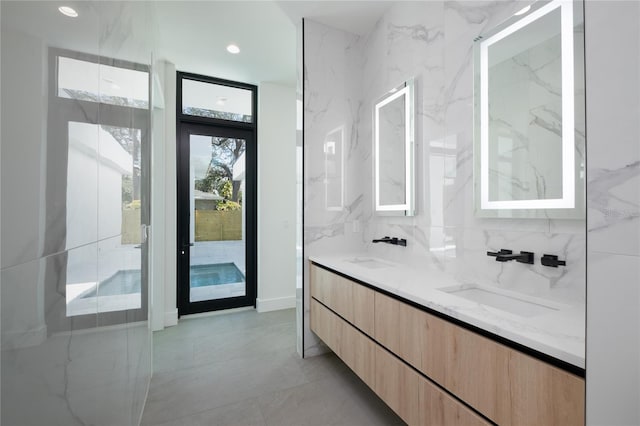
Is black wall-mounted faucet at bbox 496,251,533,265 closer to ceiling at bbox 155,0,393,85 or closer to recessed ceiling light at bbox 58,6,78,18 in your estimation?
recessed ceiling light at bbox 58,6,78,18

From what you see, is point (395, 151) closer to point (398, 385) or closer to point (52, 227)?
point (398, 385)

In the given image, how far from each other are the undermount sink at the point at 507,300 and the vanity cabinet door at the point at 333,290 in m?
0.69

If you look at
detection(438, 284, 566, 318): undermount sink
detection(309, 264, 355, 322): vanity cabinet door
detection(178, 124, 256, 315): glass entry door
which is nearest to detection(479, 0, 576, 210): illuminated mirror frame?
detection(438, 284, 566, 318): undermount sink

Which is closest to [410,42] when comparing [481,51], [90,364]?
[481,51]

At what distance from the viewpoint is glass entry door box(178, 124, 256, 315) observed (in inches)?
142

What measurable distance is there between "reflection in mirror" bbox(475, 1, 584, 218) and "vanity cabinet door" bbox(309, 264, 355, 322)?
1.01 m

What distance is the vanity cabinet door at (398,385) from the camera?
1.41 metres

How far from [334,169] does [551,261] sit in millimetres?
1841

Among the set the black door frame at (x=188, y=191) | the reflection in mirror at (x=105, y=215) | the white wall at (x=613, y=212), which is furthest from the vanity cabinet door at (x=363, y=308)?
the black door frame at (x=188, y=191)

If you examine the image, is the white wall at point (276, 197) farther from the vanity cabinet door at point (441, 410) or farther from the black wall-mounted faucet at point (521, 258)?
the black wall-mounted faucet at point (521, 258)

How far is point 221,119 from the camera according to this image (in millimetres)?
3760

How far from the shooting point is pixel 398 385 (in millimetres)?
1526

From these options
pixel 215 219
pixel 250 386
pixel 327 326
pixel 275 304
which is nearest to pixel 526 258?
pixel 327 326

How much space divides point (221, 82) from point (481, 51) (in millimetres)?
3209
